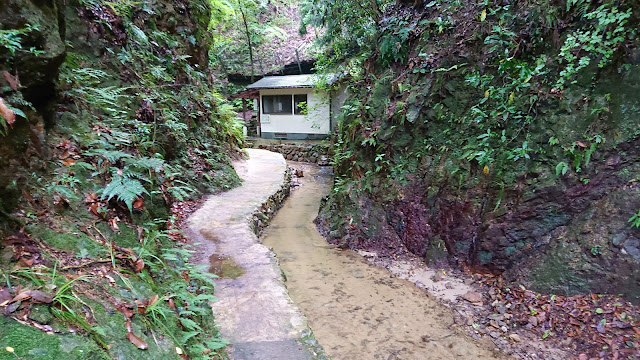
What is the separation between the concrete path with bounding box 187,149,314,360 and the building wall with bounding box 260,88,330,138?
11.3 metres

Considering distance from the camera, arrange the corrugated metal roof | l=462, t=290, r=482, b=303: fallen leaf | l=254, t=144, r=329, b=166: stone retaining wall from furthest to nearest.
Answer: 1. the corrugated metal roof
2. l=254, t=144, r=329, b=166: stone retaining wall
3. l=462, t=290, r=482, b=303: fallen leaf

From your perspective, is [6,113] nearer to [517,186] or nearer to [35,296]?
[35,296]

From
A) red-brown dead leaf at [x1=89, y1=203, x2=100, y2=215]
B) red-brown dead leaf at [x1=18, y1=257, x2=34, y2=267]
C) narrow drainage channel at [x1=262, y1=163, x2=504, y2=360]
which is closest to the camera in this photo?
red-brown dead leaf at [x1=18, y1=257, x2=34, y2=267]

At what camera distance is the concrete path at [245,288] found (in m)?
3.40

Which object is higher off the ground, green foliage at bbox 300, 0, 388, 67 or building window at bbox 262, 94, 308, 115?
green foliage at bbox 300, 0, 388, 67

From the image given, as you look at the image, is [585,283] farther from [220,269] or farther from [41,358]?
[41,358]

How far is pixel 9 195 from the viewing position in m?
2.15

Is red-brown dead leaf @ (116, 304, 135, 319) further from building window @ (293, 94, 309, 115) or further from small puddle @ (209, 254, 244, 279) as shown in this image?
building window @ (293, 94, 309, 115)

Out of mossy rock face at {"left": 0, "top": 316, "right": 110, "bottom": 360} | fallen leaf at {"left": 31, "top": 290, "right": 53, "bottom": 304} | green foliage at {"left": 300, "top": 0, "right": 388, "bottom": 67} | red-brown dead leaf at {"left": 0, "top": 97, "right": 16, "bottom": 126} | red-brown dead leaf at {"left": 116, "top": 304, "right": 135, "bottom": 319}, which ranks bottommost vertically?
red-brown dead leaf at {"left": 116, "top": 304, "right": 135, "bottom": 319}

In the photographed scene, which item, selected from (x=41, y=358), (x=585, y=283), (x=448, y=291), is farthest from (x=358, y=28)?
(x=41, y=358)

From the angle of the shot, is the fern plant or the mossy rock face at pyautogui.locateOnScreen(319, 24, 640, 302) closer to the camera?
the fern plant

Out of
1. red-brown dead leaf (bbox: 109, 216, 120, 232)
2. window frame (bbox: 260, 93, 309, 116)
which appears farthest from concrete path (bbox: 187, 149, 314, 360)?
window frame (bbox: 260, 93, 309, 116)

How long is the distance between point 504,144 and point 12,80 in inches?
253

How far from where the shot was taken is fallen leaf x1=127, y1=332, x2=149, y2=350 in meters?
1.96
